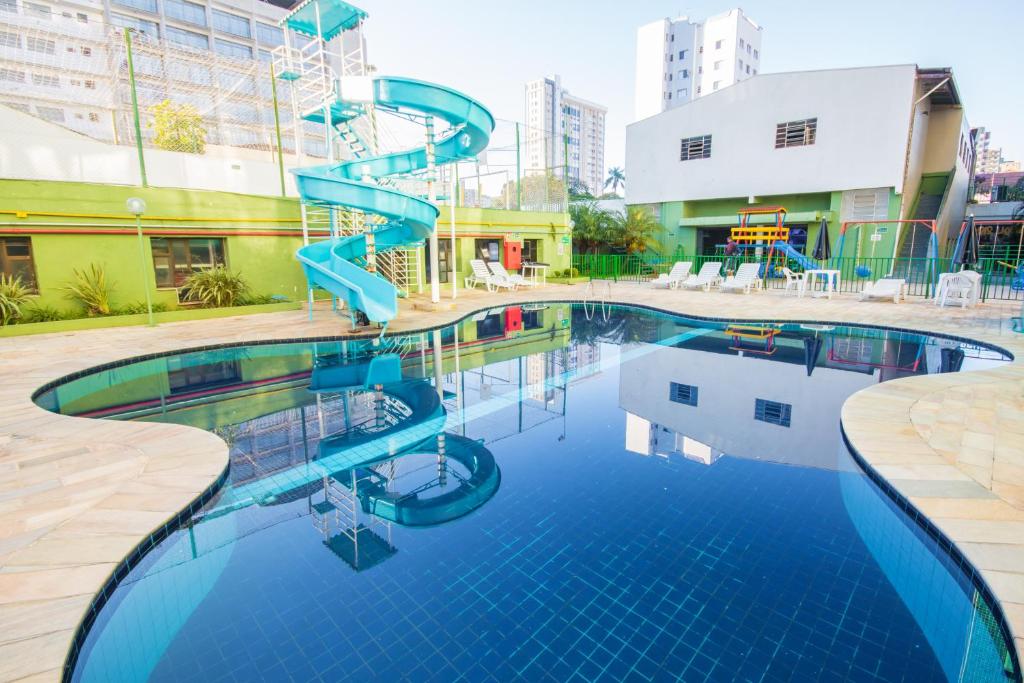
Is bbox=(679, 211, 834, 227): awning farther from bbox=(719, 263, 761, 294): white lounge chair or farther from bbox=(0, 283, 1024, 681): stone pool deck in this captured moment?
bbox=(0, 283, 1024, 681): stone pool deck

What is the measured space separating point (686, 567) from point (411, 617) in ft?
5.42

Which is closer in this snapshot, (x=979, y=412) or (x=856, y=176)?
(x=979, y=412)

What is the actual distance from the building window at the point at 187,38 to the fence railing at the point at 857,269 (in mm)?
36645

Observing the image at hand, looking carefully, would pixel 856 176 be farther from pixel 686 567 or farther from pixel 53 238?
pixel 53 238

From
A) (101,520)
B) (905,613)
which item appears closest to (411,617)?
A: (101,520)

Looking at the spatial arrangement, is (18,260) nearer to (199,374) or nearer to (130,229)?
(130,229)

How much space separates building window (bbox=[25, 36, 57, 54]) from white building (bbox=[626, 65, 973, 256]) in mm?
21603

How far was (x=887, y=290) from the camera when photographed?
1307cm

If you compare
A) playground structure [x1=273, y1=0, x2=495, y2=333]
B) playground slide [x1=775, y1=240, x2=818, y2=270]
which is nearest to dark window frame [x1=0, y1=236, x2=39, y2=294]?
playground structure [x1=273, y1=0, x2=495, y2=333]

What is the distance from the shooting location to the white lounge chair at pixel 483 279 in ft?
54.9

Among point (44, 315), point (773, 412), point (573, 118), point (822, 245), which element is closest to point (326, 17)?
point (44, 315)

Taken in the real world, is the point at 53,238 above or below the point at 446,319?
above

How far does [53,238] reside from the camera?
10.2m

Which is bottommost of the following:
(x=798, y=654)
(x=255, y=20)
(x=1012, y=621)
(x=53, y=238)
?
(x=798, y=654)
